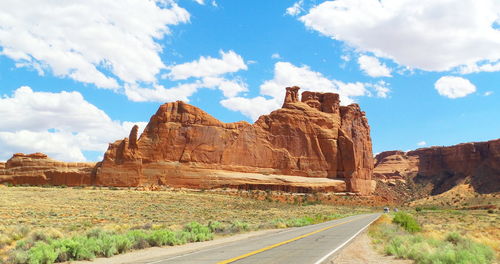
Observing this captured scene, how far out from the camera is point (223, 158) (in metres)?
81.1

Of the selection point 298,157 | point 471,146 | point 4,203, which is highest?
point 471,146

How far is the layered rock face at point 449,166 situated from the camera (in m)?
107

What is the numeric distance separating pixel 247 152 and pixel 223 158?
5662 mm

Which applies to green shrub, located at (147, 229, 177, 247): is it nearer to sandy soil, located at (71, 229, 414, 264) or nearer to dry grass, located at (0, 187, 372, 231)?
sandy soil, located at (71, 229, 414, 264)

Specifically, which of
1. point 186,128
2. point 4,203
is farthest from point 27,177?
point 4,203

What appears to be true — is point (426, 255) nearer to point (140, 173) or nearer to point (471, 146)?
point (140, 173)

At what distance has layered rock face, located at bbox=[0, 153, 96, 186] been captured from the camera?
262ft

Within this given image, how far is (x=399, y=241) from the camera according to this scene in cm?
1355

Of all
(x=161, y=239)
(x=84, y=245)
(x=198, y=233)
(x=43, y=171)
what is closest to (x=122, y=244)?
(x=84, y=245)

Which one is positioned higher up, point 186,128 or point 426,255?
point 186,128

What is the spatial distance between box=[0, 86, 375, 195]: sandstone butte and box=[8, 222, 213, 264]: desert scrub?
2369 inches

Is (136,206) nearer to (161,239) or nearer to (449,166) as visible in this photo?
(161,239)

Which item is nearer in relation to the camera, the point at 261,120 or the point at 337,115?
the point at 261,120

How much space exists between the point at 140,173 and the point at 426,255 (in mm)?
71081
